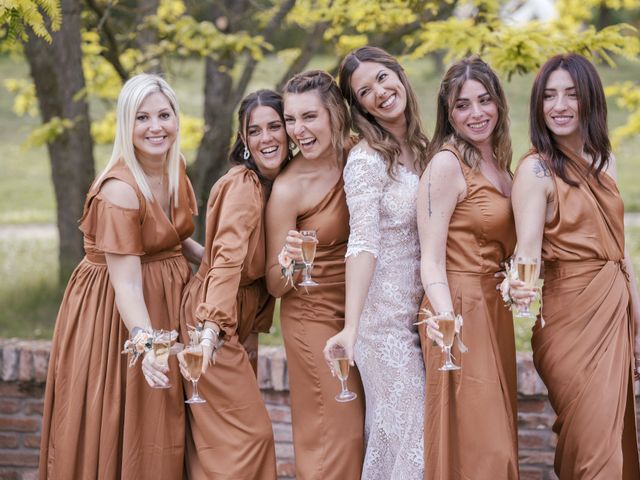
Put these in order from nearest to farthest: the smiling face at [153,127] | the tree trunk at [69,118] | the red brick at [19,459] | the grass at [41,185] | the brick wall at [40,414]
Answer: the smiling face at [153,127] → the brick wall at [40,414] → the red brick at [19,459] → the tree trunk at [69,118] → the grass at [41,185]

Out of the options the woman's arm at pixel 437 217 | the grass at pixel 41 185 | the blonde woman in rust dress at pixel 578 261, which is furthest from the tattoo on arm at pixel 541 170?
the grass at pixel 41 185

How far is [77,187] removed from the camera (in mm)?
6984

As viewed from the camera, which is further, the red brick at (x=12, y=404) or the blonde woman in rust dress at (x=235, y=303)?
the red brick at (x=12, y=404)

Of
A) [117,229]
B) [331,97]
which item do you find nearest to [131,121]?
[117,229]

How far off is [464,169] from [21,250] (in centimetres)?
833

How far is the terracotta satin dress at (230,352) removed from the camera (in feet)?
12.0

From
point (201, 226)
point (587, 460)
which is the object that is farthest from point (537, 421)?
point (201, 226)

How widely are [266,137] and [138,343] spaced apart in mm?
1020

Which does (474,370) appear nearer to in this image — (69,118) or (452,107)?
(452,107)

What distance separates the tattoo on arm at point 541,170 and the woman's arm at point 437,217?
29cm

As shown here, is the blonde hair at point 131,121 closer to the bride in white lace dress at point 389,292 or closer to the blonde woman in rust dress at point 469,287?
the bride in white lace dress at point 389,292

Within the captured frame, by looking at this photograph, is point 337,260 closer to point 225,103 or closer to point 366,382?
point 366,382

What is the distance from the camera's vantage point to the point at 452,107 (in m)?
3.80

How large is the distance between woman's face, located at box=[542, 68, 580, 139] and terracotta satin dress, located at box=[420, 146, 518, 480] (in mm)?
368
